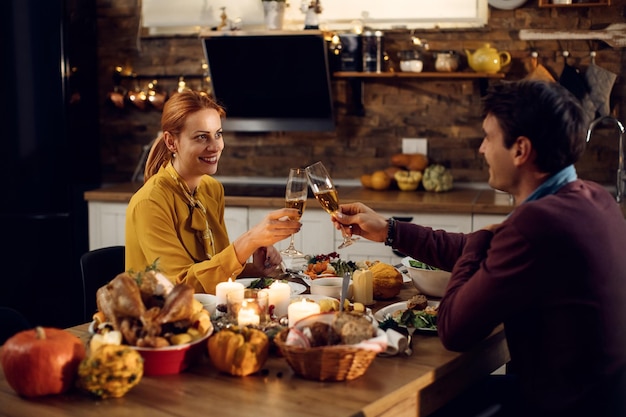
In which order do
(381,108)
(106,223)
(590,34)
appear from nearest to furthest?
(590,34), (106,223), (381,108)

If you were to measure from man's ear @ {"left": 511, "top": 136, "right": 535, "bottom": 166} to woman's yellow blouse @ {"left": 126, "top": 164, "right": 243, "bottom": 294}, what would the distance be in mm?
885

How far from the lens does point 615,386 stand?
1850 mm

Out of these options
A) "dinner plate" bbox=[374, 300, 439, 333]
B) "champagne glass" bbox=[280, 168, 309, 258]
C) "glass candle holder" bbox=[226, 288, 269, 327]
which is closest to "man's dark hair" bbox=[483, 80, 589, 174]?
"dinner plate" bbox=[374, 300, 439, 333]

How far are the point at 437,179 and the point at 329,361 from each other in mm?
3009

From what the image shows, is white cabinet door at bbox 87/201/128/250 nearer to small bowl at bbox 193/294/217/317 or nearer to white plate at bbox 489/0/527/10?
white plate at bbox 489/0/527/10

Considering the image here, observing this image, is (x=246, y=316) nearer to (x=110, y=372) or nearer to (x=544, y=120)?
(x=110, y=372)

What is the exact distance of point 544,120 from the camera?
6.24 feet

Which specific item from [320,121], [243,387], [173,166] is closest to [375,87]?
[320,121]

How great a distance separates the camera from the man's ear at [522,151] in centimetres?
194

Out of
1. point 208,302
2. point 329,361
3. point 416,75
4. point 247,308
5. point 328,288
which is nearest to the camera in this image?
point 329,361

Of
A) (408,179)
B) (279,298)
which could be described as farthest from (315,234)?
(279,298)

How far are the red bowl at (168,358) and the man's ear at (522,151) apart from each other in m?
0.85

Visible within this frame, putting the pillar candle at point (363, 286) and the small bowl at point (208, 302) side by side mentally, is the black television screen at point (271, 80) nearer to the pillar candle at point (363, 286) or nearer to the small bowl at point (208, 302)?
the pillar candle at point (363, 286)

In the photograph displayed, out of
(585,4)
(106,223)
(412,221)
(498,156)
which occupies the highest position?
(585,4)
